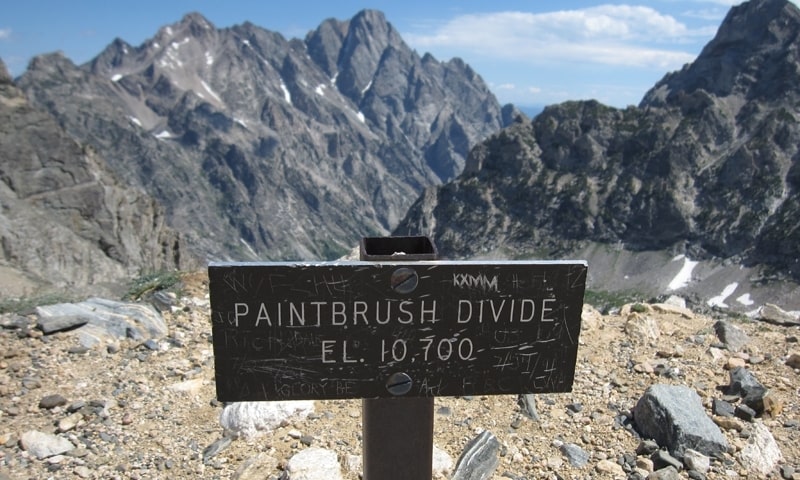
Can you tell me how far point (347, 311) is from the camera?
481 centimetres

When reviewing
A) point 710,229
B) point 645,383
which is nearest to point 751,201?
point 710,229

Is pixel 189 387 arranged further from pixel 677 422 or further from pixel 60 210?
pixel 60 210

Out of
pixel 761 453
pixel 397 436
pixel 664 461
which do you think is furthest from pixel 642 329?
pixel 397 436

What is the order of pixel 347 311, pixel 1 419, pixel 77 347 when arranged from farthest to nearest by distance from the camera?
pixel 77 347 → pixel 1 419 → pixel 347 311

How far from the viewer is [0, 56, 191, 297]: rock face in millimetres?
62344

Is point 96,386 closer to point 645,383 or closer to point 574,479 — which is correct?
point 574,479

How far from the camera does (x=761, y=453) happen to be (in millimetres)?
8039

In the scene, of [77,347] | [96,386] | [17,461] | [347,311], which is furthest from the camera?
[77,347]

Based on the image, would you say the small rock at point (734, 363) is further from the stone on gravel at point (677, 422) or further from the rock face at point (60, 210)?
the rock face at point (60, 210)

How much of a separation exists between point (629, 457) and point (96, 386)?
8405mm

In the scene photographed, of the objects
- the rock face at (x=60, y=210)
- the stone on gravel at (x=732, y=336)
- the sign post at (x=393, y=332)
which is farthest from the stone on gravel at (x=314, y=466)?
the rock face at (x=60, y=210)

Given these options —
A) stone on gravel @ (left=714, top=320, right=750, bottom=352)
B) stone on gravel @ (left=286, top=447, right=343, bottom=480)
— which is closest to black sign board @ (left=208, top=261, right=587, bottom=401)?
stone on gravel @ (left=286, top=447, right=343, bottom=480)

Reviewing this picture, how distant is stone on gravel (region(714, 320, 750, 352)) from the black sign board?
27.0 feet

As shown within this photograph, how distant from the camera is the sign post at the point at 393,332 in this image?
4.74 metres
